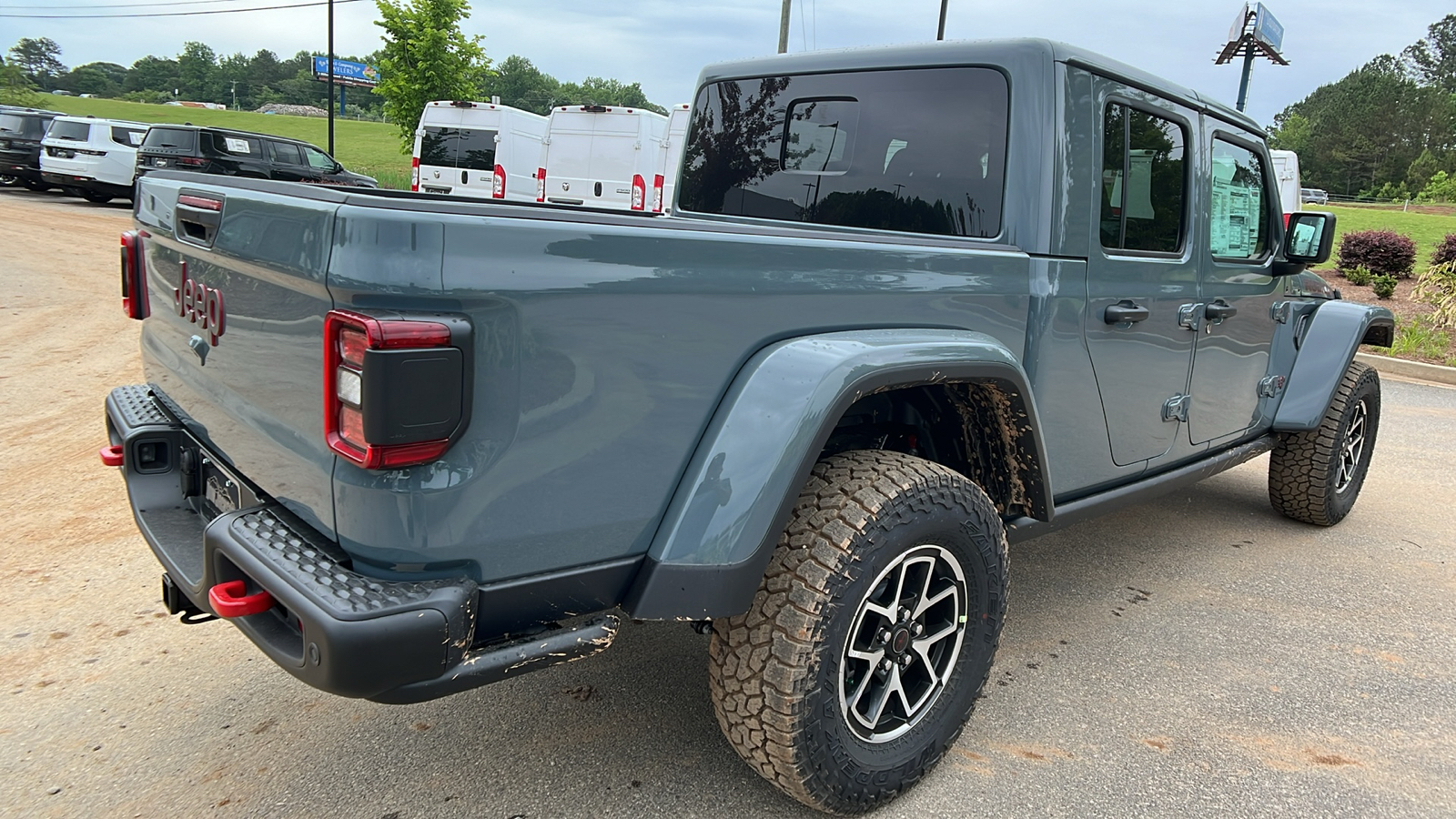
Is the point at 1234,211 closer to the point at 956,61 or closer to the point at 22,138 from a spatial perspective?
the point at 956,61

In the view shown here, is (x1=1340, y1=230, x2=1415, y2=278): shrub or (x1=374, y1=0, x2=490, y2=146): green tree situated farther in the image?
(x1=374, y1=0, x2=490, y2=146): green tree

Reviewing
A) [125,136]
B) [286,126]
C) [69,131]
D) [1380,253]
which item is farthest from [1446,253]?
[286,126]

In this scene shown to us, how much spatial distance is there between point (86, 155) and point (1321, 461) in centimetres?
2179

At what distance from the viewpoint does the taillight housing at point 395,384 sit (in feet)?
5.17

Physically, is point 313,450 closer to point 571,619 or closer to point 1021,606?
point 571,619

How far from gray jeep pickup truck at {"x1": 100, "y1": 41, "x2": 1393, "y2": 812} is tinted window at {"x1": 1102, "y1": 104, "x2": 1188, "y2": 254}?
15 millimetres

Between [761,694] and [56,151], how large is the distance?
73.3 feet

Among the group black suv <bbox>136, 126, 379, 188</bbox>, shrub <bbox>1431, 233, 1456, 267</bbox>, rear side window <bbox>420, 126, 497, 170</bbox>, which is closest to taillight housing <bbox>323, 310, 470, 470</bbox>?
shrub <bbox>1431, 233, 1456, 267</bbox>

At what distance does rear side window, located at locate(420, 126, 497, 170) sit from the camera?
16.8 m

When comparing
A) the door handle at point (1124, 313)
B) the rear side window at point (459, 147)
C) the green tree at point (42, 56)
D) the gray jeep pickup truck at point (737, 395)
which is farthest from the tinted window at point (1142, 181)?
the green tree at point (42, 56)

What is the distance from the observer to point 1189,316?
3373 millimetres

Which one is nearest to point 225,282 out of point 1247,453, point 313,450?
point 313,450

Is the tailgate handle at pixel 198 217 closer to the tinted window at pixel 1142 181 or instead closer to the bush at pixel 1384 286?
the tinted window at pixel 1142 181

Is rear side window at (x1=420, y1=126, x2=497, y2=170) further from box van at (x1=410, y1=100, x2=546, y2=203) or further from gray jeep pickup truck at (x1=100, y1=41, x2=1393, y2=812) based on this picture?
gray jeep pickup truck at (x1=100, y1=41, x2=1393, y2=812)
